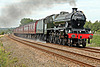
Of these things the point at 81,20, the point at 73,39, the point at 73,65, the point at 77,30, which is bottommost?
the point at 73,65

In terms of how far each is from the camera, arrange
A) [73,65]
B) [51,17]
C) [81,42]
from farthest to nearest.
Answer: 1. [51,17]
2. [81,42]
3. [73,65]

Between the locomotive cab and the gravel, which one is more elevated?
the locomotive cab

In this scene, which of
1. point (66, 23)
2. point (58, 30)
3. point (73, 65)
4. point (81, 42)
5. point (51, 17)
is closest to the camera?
point (73, 65)

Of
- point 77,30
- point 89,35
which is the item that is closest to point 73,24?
point 77,30

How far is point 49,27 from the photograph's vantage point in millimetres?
19312

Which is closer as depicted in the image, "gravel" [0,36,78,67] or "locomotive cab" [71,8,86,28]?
"gravel" [0,36,78,67]

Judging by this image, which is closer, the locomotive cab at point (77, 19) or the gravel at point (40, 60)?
the gravel at point (40, 60)

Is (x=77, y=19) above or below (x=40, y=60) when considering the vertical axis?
above

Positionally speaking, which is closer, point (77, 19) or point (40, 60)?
point (40, 60)

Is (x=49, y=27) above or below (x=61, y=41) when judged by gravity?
above

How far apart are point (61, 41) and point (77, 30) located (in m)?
3.02

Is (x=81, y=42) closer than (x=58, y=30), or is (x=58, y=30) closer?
(x=81, y=42)

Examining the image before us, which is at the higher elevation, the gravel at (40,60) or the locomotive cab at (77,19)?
the locomotive cab at (77,19)

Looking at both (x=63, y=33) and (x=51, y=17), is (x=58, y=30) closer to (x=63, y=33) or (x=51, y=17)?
(x=63, y=33)
